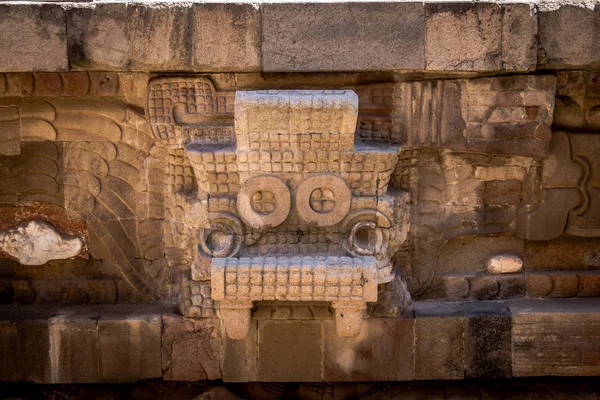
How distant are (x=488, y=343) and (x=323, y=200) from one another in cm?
149

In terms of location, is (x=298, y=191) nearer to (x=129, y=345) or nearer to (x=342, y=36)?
(x=342, y=36)

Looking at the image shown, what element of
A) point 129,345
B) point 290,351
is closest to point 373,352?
point 290,351

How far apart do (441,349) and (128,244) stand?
2.22 m

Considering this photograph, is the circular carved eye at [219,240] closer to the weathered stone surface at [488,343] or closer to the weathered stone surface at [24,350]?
the weathered stone surface at [24,350]

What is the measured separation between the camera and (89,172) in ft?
16.4

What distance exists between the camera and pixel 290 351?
16.4 ft

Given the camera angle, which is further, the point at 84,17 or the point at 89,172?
A: the point at 89,172

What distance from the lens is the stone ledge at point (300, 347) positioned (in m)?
4.96

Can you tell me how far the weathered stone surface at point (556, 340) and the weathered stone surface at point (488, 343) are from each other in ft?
0.20

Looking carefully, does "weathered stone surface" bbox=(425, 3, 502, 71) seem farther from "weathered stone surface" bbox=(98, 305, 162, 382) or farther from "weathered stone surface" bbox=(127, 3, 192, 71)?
"weathered stone surface" bbox=(98, 305, 162, 382)

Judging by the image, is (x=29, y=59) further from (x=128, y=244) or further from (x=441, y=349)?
(x=441, y=349)

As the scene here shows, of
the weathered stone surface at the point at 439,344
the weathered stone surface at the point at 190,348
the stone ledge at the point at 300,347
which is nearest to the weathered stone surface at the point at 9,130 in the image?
the stone ledge at the point at 300,347

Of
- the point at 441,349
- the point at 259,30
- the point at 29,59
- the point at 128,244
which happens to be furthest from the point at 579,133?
the point at 29,59

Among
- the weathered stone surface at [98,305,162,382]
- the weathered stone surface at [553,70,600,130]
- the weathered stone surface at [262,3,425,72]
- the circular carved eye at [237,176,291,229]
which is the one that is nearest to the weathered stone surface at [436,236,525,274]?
the weathered stone surface at [553,70,600,130]
